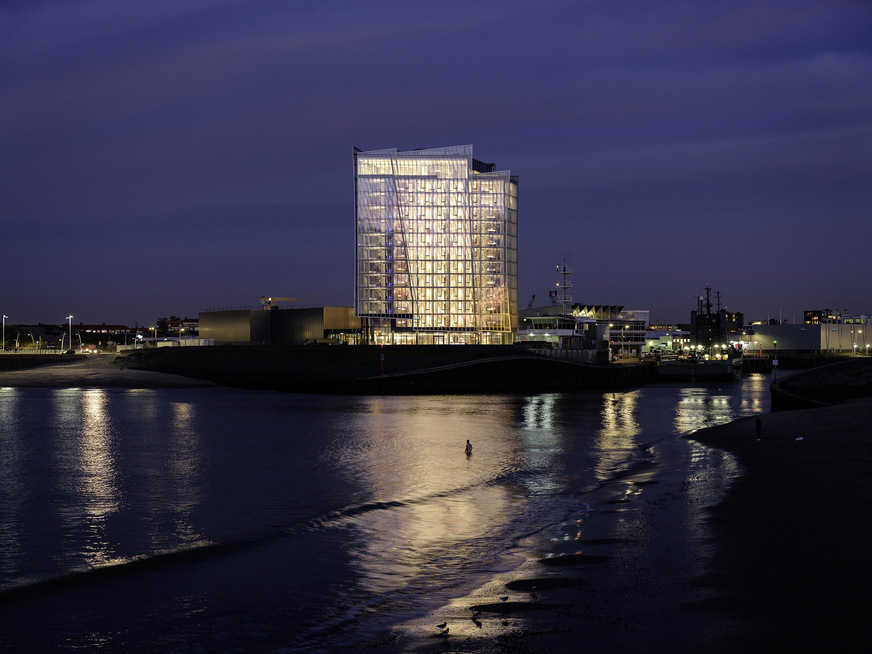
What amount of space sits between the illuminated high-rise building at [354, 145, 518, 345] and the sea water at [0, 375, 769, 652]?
11094 cm

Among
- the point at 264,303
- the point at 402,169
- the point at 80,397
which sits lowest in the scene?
the point at 80,397

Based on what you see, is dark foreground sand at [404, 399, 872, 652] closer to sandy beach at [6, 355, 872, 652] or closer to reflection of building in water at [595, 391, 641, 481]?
sandy beach at [6, 355, 872, 652]

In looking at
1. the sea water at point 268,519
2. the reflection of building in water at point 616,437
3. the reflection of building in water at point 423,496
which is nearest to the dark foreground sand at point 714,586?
the sea water at point 268,519

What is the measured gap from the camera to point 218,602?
47.6 feet

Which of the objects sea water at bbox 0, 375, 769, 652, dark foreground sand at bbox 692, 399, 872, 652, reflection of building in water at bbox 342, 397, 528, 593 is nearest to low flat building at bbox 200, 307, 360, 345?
sea water at bbox 0, 375, 769, 652

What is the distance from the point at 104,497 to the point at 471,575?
53.3 feet

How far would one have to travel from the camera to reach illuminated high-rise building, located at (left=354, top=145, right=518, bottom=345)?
164m

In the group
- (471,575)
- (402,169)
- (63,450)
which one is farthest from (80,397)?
(402,169)

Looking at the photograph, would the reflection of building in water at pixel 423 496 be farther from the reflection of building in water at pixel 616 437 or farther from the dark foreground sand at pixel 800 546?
the dark foreground sand at pixel 800 546

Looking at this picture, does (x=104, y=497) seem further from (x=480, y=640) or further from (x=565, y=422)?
(x=565, y=422)

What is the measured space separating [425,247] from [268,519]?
474 ft

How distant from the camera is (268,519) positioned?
22656 mm

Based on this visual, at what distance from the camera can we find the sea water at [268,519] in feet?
44.5

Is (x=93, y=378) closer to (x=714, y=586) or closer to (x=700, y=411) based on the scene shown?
(x=700, y=411)
